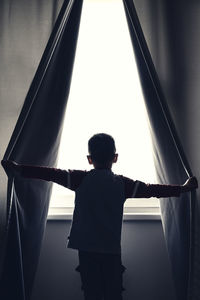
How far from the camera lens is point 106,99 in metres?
2.31

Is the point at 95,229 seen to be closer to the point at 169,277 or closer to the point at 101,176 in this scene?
the point at 101,176

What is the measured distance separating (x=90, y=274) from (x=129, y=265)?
17.9 inches

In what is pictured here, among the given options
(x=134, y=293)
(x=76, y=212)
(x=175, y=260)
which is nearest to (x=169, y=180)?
(x=175, y=260)

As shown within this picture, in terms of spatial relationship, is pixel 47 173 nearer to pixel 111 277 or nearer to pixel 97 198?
pixel 97 198

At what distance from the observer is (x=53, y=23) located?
81.4 inches

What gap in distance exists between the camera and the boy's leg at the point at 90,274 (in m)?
1.64

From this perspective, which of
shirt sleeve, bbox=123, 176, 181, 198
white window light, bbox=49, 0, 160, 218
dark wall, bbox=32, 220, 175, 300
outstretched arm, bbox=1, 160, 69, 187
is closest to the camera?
outstretched arm, bbox=1, 160, 69, 187

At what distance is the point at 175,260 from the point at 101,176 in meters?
0.57

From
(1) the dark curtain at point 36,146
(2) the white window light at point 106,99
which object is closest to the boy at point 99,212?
(1) the dark curtain at point 36,146

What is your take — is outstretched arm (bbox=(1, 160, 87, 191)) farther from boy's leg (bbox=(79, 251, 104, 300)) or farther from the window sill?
the window sill

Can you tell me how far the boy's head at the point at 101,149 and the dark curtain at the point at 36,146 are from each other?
0.92 ft

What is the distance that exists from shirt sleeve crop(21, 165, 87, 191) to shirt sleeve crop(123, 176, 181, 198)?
0.21 metres

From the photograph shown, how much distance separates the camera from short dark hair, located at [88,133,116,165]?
170 centimetres

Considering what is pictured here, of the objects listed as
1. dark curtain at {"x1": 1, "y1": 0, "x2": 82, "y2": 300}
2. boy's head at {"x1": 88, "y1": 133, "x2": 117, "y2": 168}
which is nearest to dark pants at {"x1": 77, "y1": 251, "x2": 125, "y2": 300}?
dark curtain at {"x1": 1, "y1": 0, "x2": 82, "y2": 300}
